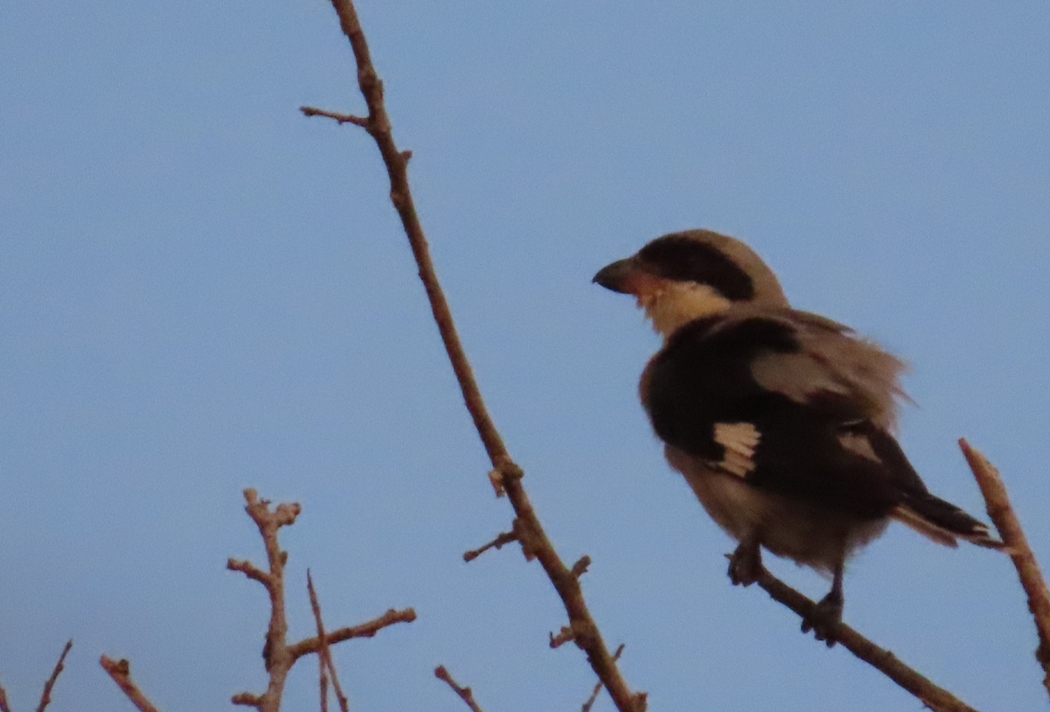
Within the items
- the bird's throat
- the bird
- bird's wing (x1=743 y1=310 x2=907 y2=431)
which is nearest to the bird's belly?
the bird

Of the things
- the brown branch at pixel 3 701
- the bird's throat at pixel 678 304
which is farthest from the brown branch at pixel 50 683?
the bird's throat at pixel 678 304

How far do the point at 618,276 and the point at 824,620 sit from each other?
1.73 meters

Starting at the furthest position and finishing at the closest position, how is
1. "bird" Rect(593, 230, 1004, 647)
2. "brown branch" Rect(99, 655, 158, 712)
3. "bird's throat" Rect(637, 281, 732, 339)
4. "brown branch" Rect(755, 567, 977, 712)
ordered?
"bird's throat" Rect(637, 281, 732, 339) < "bird" Rect(593, 230, 1004, 647) < "brown branch" Rect(755, 567, 977, 712) < "brown branch" Rect(99, 655, 158, 712)

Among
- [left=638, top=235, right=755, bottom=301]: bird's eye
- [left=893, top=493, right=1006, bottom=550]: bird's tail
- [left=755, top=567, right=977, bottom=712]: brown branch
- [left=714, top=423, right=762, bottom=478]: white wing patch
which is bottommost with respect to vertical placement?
[left=755, top=567, right=977, bottom=712]: brown branch

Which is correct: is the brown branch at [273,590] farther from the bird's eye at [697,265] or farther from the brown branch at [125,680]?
the bird's eye at [697,265]

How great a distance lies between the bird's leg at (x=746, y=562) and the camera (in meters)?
3.49

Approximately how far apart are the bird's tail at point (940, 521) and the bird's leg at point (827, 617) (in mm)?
305

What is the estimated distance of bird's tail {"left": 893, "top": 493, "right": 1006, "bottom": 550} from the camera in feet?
9.84

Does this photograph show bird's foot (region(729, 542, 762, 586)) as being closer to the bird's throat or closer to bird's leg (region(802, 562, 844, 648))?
bird's leg (region(802, 562, 844, 648))

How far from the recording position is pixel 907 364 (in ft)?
13.0

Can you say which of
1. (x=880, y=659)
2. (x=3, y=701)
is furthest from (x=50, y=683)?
(x=880, y=659)

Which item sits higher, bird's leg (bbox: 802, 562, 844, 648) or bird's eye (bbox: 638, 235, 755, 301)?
bird's eye (bbox: 638, 235, 755, 301)

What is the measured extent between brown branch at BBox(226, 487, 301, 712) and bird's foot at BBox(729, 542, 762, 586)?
1.44 m

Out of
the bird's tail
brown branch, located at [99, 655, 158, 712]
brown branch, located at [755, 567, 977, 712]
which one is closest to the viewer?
brown branch, located at [99, 655, 158, 712]
